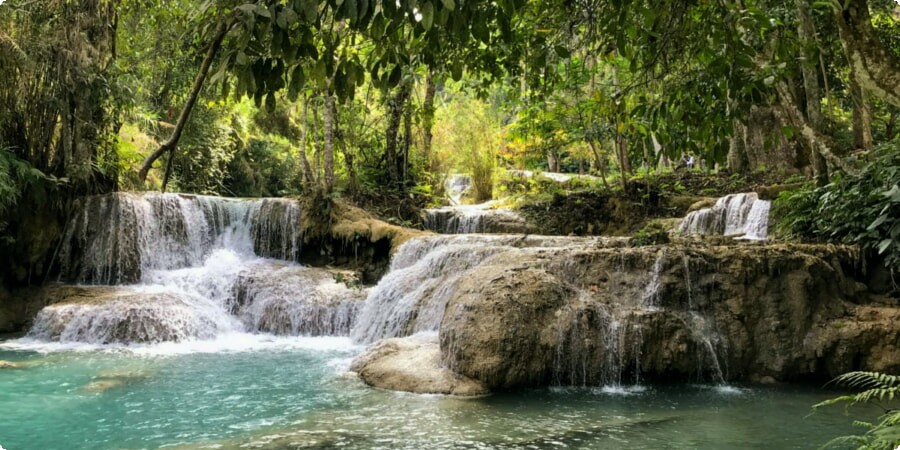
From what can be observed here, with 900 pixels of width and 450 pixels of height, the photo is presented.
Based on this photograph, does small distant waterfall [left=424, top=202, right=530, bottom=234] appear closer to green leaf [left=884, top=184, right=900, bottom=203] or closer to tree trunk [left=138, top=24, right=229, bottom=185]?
green leaf [left=884, top=184, right=900, bottom=203]

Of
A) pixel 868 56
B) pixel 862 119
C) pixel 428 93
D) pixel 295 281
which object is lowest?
pixel 295 281

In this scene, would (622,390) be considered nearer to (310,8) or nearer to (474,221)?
(310,8)

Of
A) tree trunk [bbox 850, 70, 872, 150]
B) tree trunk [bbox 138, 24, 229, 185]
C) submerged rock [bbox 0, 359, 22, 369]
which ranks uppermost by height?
tree trunk [bbox 850, 70, 872, 150]

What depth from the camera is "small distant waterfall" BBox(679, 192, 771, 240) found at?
11711 millimetres

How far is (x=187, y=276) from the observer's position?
42.7 feet

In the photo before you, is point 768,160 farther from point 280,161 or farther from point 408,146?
point 280,161

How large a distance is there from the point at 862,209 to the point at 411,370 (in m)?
5.99

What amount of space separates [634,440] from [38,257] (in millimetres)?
11417

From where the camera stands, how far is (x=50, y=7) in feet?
37.6

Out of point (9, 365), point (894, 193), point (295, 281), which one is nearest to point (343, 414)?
point (9, 365)

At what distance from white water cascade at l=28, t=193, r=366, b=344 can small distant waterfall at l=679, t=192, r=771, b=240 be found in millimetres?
6658

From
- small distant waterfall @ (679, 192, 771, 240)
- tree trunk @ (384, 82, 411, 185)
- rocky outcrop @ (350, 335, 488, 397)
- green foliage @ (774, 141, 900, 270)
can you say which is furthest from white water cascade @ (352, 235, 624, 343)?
tree trunk @ (384, 82, 411, 185)

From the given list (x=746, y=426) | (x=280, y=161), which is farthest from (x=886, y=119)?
(x=280, y=161)

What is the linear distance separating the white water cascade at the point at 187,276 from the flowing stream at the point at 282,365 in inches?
1.3
